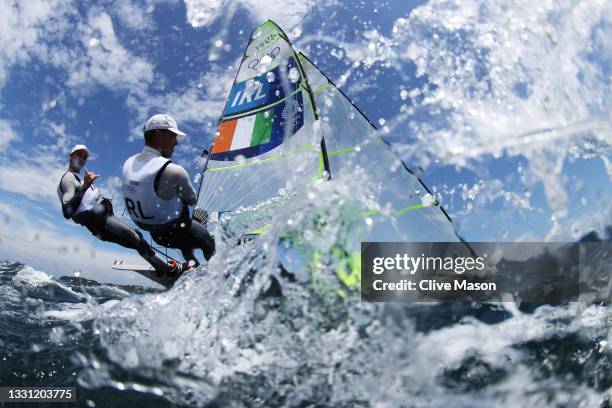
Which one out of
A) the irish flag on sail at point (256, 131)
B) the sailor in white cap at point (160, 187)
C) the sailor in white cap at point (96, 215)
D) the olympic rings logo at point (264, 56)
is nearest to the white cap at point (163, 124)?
the sailor in white cap at point (160, 187)

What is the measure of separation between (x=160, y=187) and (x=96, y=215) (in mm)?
902

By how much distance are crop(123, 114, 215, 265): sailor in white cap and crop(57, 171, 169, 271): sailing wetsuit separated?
0.15 metres

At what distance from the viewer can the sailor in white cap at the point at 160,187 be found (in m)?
3.00

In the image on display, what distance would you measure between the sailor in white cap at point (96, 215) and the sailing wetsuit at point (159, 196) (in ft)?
0.48

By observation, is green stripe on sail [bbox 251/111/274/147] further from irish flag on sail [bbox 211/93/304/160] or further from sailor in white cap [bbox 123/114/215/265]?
sailor in white cap [bbox 123/114/215/265]

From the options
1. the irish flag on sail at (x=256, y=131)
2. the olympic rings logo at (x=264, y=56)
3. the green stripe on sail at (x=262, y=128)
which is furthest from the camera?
the olympic rings logo at (x=264, y=56)

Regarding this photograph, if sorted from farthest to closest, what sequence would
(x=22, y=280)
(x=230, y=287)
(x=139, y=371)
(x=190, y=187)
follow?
(x=22, y=280), (x=190, y=187), (x=230, y=287), (x=139, y=371)

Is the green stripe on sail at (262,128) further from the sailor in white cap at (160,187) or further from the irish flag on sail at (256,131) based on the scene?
the sailor in white cap at (160,187)

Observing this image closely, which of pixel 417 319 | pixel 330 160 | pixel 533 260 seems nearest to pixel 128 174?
pixel 417 319

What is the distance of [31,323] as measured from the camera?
257 cm

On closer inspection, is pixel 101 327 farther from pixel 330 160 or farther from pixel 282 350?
pixel 330 160

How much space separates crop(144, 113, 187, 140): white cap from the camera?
3.16 metres

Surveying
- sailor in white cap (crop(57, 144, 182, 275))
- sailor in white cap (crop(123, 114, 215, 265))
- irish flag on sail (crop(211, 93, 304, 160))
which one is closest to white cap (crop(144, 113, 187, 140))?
sailor in white cap (crop(123, 114, 215, 265))

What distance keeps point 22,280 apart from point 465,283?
4458 mm
